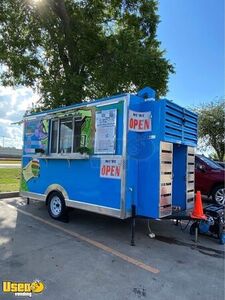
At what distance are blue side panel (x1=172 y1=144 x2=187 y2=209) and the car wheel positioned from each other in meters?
4.39

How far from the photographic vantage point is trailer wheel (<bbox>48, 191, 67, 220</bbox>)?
743cm

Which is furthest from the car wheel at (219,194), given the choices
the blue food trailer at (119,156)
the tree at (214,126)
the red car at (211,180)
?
the tree at (214,126)

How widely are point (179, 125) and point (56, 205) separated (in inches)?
145

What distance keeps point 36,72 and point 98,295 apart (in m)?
10.7

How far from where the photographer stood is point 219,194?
10977 mm

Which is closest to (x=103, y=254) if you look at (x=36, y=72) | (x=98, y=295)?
(x=98, y=295)

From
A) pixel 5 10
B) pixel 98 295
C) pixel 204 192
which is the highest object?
pixel 5 10

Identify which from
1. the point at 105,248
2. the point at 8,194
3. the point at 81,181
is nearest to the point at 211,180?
the point at 81,181

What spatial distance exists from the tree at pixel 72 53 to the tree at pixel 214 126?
1625 cm

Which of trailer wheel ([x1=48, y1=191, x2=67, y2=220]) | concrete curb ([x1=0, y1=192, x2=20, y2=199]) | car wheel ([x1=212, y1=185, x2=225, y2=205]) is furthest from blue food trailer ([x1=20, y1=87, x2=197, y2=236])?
car wheel ([x1=212, y1=185, x2=225, y2=205])

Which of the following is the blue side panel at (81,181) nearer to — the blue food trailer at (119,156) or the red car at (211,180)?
the blue food trailer at (119,156)

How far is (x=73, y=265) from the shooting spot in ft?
15.7

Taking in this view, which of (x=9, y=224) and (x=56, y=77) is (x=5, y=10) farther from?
(x=9, y=224)

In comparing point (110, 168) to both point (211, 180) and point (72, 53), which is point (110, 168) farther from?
point (72, 53)
